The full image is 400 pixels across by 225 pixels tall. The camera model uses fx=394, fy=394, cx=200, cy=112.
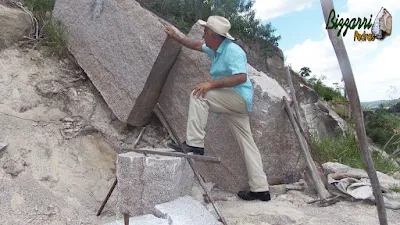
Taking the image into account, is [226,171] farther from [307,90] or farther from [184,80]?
[307,90]

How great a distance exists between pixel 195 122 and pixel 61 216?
4.78ft

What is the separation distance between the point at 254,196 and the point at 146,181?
121 centimetres

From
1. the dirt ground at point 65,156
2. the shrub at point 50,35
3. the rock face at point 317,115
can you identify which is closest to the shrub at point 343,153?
the dirt ground at point 65,156

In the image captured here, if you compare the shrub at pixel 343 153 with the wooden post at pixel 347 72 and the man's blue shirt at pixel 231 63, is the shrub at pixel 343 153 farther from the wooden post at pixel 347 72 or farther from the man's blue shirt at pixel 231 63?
the wooden post at pixel 347 72

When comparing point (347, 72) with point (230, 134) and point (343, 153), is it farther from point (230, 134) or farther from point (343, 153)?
point (343, 153)

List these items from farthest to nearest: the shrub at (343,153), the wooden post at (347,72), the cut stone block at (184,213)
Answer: the shrub at (343,153), the cut stone block at (184,213), the wooden post at (347,72)

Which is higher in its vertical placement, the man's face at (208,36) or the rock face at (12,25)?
the man's face at (208,36)

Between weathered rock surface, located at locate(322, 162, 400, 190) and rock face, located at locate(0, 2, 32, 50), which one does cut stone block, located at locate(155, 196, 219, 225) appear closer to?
weathered rock surface, located at locate(322, 162, 400, 190)

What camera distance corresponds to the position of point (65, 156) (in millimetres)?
4195

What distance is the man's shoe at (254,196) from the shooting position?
154 inches

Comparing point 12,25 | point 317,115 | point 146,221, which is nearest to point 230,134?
point 146,221

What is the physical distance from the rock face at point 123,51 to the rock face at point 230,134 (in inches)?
9.6

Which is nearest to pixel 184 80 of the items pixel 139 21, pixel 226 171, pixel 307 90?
pixel 139 21

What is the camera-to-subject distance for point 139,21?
443 cm
